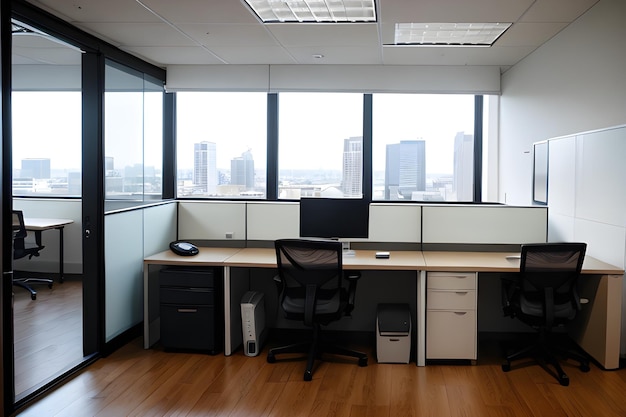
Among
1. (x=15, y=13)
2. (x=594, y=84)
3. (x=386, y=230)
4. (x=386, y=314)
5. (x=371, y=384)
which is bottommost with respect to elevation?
(x=371, y=384)

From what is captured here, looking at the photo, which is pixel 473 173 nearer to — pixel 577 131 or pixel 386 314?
pixel 577 131

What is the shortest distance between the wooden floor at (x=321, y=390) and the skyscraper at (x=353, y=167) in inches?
71.9

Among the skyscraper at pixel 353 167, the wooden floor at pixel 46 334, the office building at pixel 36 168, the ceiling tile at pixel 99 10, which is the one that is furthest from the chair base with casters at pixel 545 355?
the office building at pixel 36 168

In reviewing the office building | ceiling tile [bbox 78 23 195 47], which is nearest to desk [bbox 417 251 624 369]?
ceiling tile [bbox 78 23 195 47]

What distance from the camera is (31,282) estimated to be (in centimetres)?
582

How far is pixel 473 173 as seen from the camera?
17.0ft

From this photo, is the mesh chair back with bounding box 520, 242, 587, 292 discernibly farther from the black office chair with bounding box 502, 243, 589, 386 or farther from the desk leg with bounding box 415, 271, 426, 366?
the desk leg with bounding box 415, 271, 426, 366

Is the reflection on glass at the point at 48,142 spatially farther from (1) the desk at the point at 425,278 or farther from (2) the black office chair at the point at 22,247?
(1) the desk at the point at 425,278

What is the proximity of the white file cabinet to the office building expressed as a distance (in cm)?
461

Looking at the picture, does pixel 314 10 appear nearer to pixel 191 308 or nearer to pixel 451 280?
pixel 451 280

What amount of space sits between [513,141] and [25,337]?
13.8 ft

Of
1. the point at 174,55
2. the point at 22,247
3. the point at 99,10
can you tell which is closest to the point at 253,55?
the point at 174,55

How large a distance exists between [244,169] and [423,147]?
1.67 m

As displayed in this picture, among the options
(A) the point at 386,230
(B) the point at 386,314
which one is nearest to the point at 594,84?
(A) the point at 386,230
